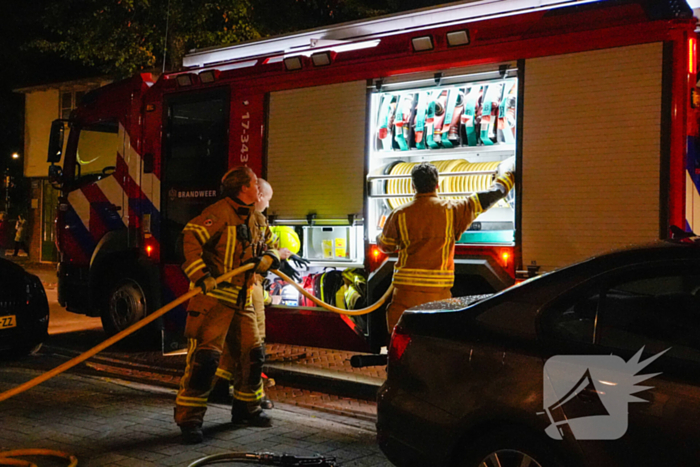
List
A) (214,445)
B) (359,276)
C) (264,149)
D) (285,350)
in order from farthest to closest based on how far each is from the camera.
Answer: (285,350), (264,149), (359,276), (214,445)

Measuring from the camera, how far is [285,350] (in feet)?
26.8

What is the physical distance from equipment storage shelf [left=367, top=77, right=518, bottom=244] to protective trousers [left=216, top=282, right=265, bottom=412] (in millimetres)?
1516

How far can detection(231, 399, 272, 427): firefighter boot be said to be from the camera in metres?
5.12

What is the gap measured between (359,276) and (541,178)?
1.87m

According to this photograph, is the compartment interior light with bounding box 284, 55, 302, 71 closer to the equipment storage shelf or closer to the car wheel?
the equipment storage shelf

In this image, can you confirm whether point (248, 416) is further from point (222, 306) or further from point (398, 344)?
point (398, 344)

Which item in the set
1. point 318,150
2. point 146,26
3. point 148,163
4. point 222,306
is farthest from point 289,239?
point 146,26

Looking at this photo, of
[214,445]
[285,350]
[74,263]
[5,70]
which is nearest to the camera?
[214,445]

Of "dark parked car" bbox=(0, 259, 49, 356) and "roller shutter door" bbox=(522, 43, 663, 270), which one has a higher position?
"roller shutter door" bbox=(522, 43, 663, 270)

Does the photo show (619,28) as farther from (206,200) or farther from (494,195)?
(206,200)

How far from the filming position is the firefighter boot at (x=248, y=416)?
5117mm

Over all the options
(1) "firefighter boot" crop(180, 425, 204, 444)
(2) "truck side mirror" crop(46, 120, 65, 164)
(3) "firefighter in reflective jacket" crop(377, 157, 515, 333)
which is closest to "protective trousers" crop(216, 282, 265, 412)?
(1) "firefighter boot" crop(180, 425, 204, 444)

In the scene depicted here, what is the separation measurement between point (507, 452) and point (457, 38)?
149 inches

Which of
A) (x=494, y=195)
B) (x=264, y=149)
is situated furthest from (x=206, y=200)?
(x=494, y=195)
